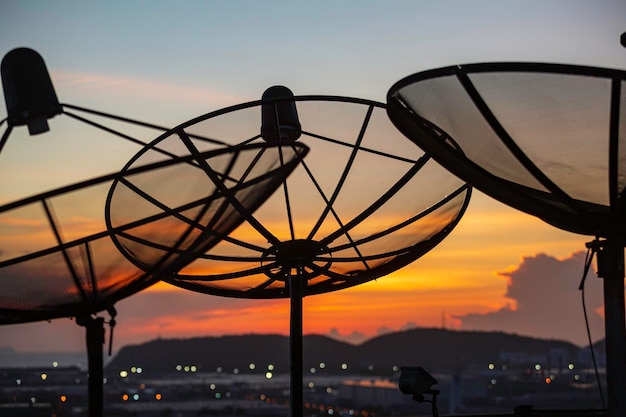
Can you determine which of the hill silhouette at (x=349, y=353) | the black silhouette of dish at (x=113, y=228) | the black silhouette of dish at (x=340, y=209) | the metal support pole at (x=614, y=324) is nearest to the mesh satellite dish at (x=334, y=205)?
the black silhouette of dish at (x=340, y=209)

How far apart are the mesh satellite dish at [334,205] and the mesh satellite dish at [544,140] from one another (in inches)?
160

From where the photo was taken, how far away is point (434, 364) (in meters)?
149

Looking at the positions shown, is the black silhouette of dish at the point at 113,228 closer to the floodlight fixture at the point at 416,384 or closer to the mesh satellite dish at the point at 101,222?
the mesh satellite dish at the point at 101,222

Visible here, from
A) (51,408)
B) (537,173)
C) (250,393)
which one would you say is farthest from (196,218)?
(250,393)

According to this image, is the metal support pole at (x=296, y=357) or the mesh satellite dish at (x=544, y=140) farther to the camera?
the metal support pole at (x=296, y=357)

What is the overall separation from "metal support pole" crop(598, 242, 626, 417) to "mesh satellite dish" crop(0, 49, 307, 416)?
13.3 ft

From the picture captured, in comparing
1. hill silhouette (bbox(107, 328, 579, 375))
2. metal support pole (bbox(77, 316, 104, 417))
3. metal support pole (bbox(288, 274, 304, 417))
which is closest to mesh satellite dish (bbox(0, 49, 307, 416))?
metal support pole (bbox(77, 316, 104, 417))

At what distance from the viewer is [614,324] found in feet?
41.1

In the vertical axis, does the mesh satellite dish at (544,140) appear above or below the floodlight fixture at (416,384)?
above

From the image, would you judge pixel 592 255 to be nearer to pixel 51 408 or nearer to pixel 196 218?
pixel 196 218

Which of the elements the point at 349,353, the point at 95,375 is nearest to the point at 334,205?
the point at 95,375

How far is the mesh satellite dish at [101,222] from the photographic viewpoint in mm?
14508

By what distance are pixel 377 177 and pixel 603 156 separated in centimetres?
606

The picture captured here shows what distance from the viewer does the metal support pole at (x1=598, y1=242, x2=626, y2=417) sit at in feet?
40.2
